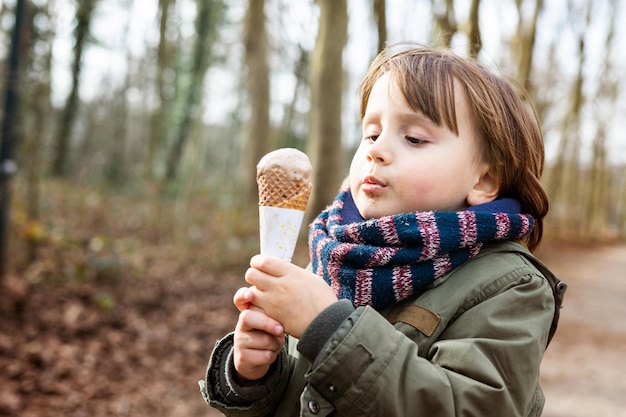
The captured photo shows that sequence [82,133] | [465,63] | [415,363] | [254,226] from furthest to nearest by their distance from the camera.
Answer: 1. [82,133]
2. [254,226]
3. [465,63]
4. [415,363]

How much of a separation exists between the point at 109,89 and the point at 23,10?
20.9 meters

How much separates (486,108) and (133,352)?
490 centimetres

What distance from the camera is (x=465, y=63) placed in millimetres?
1494

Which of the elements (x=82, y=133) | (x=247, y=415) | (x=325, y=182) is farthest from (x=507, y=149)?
(x=82, y=133)

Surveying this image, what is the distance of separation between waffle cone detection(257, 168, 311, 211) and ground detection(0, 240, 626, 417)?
3683mm

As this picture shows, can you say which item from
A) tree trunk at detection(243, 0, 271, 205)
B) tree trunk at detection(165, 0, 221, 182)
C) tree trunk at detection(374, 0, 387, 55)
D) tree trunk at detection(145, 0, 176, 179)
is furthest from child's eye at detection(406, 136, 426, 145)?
tree trunk at detection(165, 0, 221, 182)

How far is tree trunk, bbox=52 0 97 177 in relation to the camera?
59.4 feet

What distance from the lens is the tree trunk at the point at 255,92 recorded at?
44.2 feet

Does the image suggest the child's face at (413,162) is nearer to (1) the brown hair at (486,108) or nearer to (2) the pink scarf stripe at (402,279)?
(1) the brown hair at (486,108)

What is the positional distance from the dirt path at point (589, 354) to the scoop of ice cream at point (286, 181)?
191 inches

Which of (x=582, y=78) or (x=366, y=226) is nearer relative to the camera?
(x=366, y=226)

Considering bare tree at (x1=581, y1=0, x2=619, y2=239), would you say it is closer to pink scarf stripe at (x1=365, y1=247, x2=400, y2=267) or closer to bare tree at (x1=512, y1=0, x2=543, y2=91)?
bare tree at (x1=512, y1=0, x2=543, y2=91)

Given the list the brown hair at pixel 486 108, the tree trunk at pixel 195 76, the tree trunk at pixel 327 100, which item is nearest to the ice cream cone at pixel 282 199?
the brown hair at pixel 486 108

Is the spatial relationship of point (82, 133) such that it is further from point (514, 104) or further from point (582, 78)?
point (514, 104)
